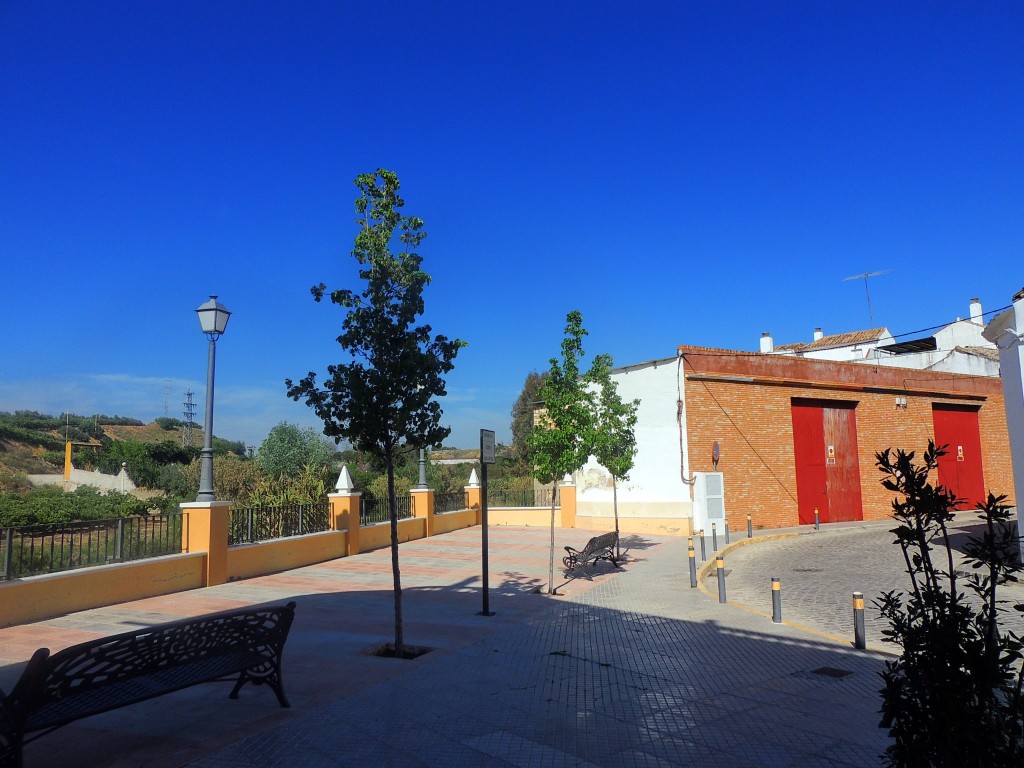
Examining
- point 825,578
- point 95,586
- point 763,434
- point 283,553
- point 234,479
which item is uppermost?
point 763,434

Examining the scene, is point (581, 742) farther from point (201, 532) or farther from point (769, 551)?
point (769, 551)

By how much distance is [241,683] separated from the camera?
562 centimetres

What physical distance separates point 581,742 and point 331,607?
6.24 metres

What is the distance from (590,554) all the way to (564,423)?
2928mm

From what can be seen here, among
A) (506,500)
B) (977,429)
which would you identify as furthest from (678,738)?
(977,429)

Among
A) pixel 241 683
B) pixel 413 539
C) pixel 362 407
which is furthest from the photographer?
pixel 413 539

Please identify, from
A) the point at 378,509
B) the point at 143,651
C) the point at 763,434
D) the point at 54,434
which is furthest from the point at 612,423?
the point at 54,434

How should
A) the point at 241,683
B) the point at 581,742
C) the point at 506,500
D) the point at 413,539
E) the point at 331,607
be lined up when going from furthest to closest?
1. the point at 506,500
2. the point at 413,539
3. the point at 331,607
4. the point at 241,683
5. the point at 581,742

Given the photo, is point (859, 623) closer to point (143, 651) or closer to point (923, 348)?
point (143, 651)

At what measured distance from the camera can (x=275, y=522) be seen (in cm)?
1434

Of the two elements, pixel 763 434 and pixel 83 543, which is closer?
pixel 83 543

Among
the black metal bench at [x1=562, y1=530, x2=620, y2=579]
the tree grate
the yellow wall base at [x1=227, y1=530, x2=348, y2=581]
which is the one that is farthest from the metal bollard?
the yellow wall base at [x1=227, y1=530, x2=348, y2=581]

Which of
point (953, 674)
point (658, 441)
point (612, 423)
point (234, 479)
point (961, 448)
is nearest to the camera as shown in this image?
point (953, 674)

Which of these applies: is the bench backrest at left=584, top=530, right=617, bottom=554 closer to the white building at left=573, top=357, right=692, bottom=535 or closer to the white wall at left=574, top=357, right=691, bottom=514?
the white building at left=573, top=357, right=692, bottom=535
